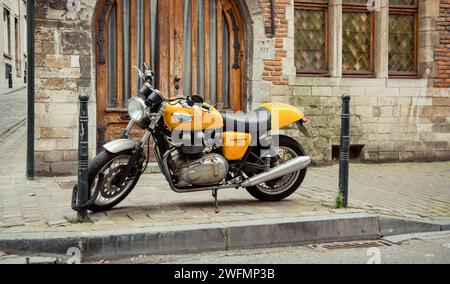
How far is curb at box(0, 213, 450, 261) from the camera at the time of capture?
462 cm

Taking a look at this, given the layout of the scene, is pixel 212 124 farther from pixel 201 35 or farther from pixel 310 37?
pixel 310 37

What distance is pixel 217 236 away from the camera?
198 inches

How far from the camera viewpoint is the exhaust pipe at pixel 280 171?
6.14 meters

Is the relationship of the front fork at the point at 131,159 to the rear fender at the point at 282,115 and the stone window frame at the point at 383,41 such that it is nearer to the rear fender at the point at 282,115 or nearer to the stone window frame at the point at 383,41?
the rear fender at the point at 282,115

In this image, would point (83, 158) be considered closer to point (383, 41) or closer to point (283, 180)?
point (283, 180)

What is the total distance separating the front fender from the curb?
96 centimetres

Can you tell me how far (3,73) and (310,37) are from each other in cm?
1923

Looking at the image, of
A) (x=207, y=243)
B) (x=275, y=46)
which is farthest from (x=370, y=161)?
(x=207, y=243)

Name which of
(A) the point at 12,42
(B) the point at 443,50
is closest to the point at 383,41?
(B) the point at 443,50

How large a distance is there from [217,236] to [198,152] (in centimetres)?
112

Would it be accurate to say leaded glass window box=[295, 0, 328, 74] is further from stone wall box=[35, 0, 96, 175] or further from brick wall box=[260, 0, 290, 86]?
stone wall box=[35, 0, 96, 175]

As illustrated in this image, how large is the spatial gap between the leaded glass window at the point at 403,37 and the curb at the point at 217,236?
5.57 meters
